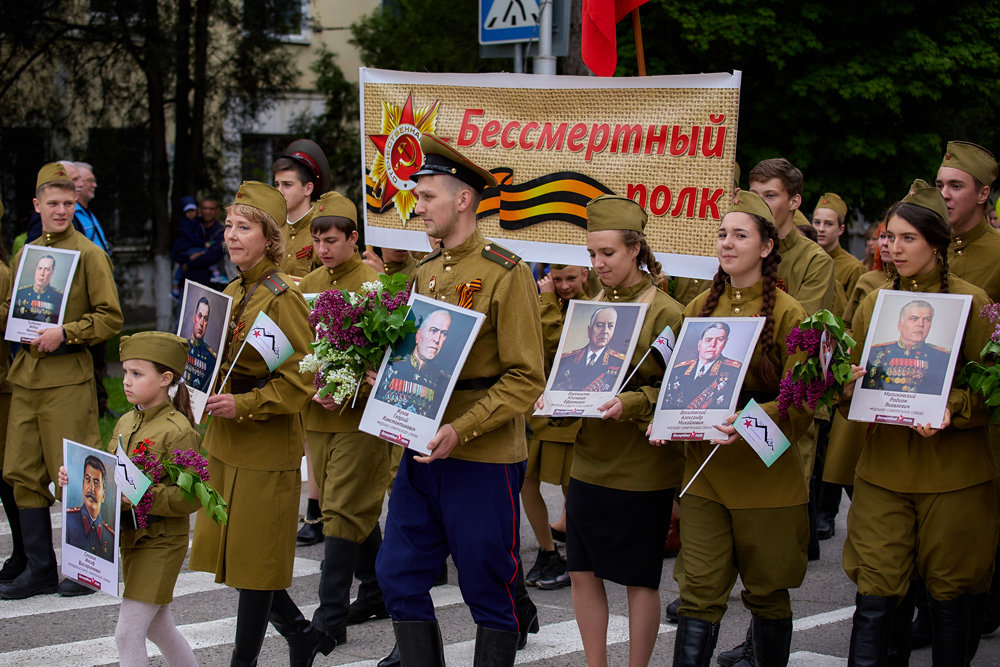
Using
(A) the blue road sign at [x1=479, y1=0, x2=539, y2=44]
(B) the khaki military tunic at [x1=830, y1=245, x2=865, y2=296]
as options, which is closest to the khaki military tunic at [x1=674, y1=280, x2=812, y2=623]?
→ (B) the khaki military tunic at [x1=830, y1=245, x2=865, y2=296]

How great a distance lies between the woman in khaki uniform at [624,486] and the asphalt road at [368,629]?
0.83 m

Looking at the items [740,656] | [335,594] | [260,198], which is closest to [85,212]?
[260,198]

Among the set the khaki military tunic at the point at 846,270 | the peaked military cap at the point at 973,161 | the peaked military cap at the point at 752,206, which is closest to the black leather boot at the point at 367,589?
the peaked military cap at the point at 752,206

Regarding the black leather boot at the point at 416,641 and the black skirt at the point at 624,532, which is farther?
the black skirt at the point at 624,532

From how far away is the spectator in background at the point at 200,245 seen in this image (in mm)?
15016

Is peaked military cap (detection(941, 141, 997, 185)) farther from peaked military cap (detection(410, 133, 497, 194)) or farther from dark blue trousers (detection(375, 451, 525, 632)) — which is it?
dark blue trousers (detection(375, 451, 525, 632))

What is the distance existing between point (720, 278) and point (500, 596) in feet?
5.26

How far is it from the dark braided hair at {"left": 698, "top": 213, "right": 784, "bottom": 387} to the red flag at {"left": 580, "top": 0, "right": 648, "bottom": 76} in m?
2.61

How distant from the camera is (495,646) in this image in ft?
14.6

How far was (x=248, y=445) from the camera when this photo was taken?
5.02 meters

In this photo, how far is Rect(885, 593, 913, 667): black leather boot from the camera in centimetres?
511

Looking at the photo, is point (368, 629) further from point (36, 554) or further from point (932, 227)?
point (932, 227)

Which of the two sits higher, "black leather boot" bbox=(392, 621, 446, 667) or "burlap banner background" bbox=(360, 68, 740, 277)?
"burlap banner background" bbox=(360, 68, 740, 277)

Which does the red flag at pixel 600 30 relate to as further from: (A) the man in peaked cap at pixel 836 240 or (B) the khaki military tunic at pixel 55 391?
(B) the khaki military tunic at pixel 55 391
